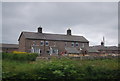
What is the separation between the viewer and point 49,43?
48031mm

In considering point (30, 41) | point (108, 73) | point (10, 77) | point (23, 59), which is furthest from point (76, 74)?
point (30, 41)

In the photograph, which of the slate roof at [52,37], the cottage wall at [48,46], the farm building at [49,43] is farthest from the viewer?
the slate roof at [52,37]

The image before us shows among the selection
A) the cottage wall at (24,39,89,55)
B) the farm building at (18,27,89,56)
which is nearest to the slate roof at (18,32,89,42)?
the farm building at (18,27,89,56)

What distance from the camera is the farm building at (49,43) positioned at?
45250mm

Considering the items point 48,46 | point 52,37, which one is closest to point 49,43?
point 48,46

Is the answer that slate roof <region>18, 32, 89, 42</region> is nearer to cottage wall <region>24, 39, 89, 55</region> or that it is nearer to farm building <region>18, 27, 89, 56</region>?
farm building <region>18, 27, 89, 56</region>

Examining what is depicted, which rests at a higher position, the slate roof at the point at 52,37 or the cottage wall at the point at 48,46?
the slate roof at the point at 52,37

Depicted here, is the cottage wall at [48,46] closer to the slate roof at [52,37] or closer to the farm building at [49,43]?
the farm building at [49,43]

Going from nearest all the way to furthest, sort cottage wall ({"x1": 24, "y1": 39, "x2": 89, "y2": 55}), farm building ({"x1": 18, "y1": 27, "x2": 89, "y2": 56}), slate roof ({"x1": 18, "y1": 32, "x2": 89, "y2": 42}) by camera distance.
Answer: cottage wall ({"x1": 24, "y1": 39, "x2": 89, "y2": 55}) < farm building ({"x1": 18, "y1": 27, "x2": 89, "y2": 56}) < slate roof ({"x1": 18, "y1": 32, "x2": 89, "y2": 42})

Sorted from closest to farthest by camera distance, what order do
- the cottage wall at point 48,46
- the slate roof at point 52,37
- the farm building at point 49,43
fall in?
the cottage wall at point 48,46
the farm building at point 49,43
the slate roof at point 52,37

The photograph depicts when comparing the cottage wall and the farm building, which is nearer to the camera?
the cottage wall

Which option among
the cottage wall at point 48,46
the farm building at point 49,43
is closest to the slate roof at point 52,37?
the farm building at point 49,43

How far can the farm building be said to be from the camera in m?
45.2

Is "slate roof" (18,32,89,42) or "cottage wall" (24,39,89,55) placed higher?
"slate roof" (18,32,89,42)
